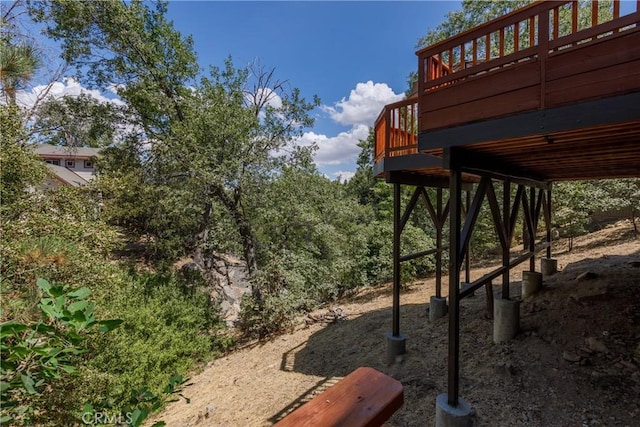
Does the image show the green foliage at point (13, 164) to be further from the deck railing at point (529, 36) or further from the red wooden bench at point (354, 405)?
the deck railing at point (529, 36)

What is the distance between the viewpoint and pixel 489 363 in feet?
11.8

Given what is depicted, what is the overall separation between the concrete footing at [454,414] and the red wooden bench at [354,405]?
2318mm

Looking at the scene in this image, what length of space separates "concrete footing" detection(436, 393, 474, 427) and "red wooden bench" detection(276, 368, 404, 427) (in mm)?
2318

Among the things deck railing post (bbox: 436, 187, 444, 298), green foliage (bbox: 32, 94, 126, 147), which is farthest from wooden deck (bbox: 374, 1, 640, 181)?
green foliage (bbox: 32, 94, 126, 147)

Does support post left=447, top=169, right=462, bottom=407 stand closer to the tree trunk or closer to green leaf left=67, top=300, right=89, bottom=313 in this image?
green leaf left=67, top=300, right=89, bottom=313

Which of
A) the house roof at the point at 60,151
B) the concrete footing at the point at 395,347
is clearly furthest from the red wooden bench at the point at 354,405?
the house roof at the point at 60,151

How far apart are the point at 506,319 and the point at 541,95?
2.94 meters

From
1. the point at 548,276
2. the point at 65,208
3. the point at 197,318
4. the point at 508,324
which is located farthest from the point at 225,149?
the point at 548,276

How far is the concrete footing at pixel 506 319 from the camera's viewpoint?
12.5ft

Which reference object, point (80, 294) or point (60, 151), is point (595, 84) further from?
point (60, 151)

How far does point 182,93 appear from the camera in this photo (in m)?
8.69

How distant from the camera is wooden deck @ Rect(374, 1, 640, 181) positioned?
6.28ft

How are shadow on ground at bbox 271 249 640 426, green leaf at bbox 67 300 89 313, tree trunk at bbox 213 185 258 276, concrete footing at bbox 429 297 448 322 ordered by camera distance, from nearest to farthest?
green leaf at bbox 67 300 89 313 → shadow on ground at bbox 271 249 640 426 → concrete footing at bbox 429 297 448 322 → tree trunk at bbox 213 185 258 276

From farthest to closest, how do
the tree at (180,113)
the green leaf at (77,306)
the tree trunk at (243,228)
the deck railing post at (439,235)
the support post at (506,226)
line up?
the tree trunk at (243,228) → the tree at (180,113) → the deck railing post at (439,235) → the support post at (506,226) → the green leaf at (77,306)
